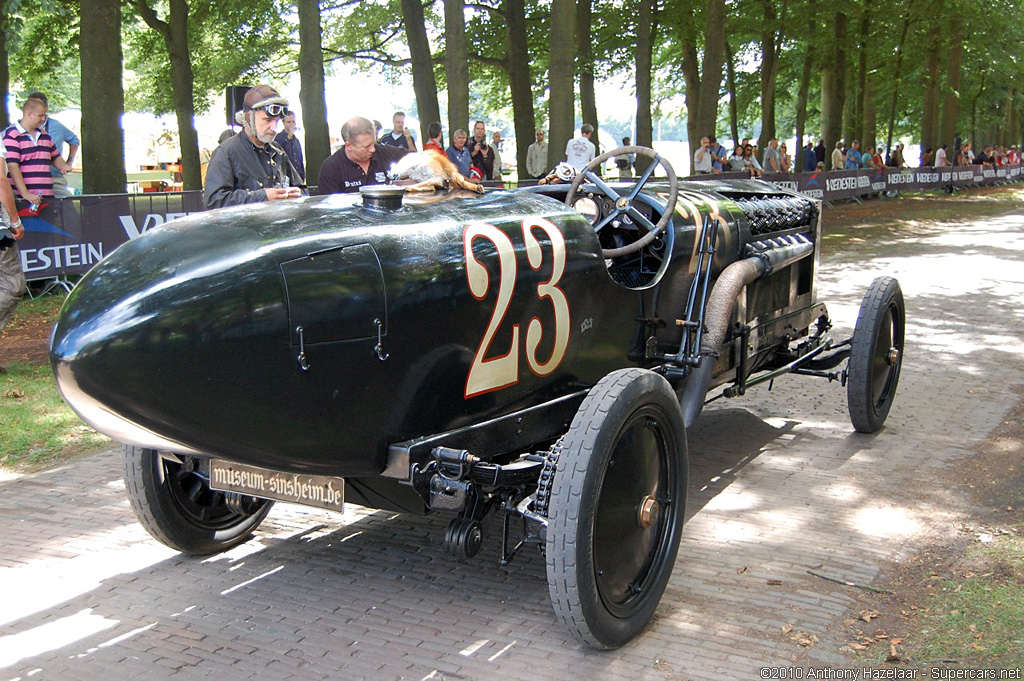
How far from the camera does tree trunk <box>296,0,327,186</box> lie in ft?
48.8

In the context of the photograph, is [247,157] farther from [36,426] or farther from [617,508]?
[36,426]

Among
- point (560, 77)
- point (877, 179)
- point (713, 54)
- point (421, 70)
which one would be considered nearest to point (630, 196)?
point (560, 77)

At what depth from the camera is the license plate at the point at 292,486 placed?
352cm

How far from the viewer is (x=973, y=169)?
116 feet

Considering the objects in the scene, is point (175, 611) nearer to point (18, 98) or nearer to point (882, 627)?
point (882, 627)

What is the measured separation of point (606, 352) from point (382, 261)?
149 cm

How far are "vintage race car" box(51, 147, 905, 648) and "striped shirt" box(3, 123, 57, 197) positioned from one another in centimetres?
686

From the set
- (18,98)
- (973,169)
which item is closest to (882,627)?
(973,169)

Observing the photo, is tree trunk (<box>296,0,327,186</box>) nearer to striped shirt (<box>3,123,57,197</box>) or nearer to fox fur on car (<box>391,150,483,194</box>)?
striped shirt (<box>3,123,57,197</box>)

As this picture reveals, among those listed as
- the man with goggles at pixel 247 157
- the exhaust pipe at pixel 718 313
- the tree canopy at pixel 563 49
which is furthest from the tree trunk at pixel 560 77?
the man with goggles at pixel 247 157

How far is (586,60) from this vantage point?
19.7 metres

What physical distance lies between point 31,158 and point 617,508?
27.9 ft

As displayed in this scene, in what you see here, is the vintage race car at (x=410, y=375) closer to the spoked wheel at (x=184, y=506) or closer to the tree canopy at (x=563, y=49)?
the spoked wheel at (x=184, y=506)

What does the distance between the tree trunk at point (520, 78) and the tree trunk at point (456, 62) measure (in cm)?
464
